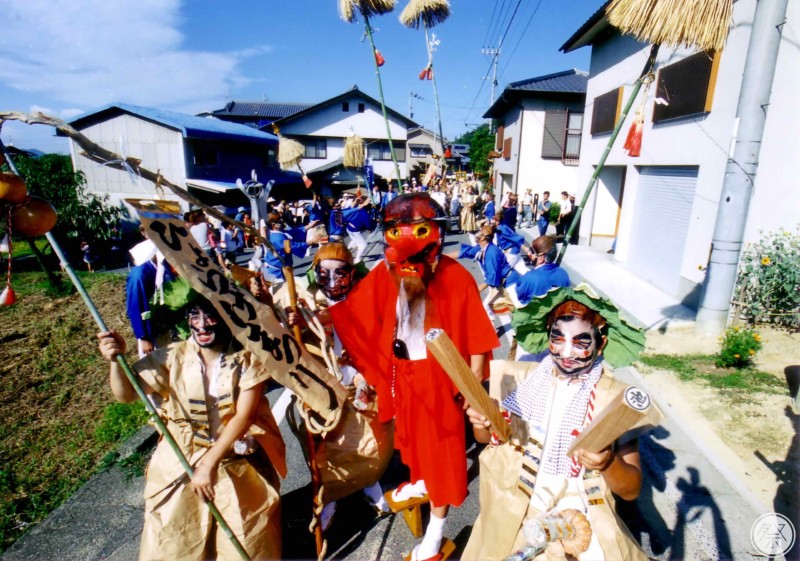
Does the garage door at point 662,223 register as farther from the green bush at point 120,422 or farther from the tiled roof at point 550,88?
Result: the tiled roof at point 550,88

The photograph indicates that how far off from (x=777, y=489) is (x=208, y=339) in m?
4.13

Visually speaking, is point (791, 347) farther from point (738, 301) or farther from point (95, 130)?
point (95, 130)

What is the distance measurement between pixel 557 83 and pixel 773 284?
16.7 m

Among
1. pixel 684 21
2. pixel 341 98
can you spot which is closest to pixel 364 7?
pixel 684 21

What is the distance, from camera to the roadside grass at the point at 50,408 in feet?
11.2

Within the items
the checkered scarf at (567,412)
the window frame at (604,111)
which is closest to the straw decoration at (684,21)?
the checkered scarf at (567,412)

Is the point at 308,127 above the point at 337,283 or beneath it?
above

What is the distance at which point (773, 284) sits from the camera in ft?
19.7

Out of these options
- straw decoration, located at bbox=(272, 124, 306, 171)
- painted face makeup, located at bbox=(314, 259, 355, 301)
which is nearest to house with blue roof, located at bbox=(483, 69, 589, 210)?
straw decoration, located at bbox=(272, 124, 306, 171)

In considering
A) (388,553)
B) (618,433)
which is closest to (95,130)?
(388,553)

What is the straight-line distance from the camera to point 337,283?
11.0ft

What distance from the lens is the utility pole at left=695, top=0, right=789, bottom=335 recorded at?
5152mm

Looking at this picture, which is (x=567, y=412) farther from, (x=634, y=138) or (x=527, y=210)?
(x=527, y=210)

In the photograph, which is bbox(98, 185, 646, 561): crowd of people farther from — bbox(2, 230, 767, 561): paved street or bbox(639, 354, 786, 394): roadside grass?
bbox(639, 354, 786, 394): roadside grass
